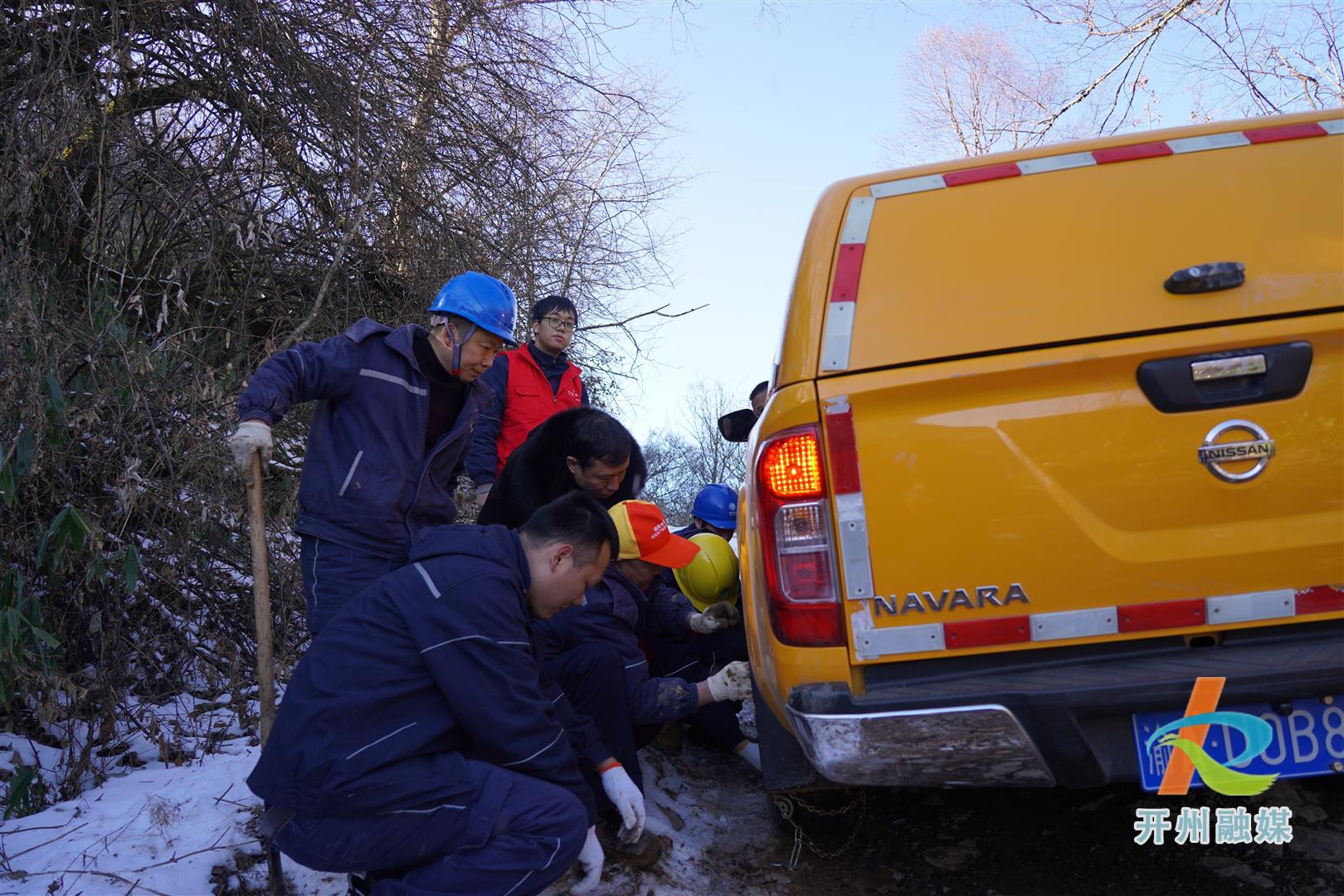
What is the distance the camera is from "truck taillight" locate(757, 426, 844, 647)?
2.49 metres

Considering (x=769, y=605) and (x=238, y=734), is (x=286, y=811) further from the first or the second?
(x=238, y=734)

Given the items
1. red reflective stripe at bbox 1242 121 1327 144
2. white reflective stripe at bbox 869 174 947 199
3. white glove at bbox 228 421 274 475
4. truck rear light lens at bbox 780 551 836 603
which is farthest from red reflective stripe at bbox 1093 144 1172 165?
white glove at bbox 228 421 274 475

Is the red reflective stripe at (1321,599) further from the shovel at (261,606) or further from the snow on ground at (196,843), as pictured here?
the shovel at (261,606)

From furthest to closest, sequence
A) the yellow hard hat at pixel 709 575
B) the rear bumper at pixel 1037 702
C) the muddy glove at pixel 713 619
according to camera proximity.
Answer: the yellow hard hat at pixel 709 575, the muddy glove at pixel 713 619, the rear bumper at pixel 1037 702

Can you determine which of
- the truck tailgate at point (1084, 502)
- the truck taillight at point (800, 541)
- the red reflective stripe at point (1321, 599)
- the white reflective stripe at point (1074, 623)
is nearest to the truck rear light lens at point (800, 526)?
the truck taillight at point (800, 541)

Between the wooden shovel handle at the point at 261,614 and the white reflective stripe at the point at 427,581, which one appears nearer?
the white reflective stripe at the point at 427,581

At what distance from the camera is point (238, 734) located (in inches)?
168

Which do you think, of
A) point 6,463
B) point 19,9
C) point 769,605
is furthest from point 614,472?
point 19,9

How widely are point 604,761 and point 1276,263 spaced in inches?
92.9

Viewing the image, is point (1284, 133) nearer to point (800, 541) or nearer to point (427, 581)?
point (800, 541)

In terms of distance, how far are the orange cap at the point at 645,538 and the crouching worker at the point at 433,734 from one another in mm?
863

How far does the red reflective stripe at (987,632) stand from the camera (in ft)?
7.86

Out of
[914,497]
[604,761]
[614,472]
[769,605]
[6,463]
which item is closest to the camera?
[914,497]

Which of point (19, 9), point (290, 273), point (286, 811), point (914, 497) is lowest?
point (286, 811)
